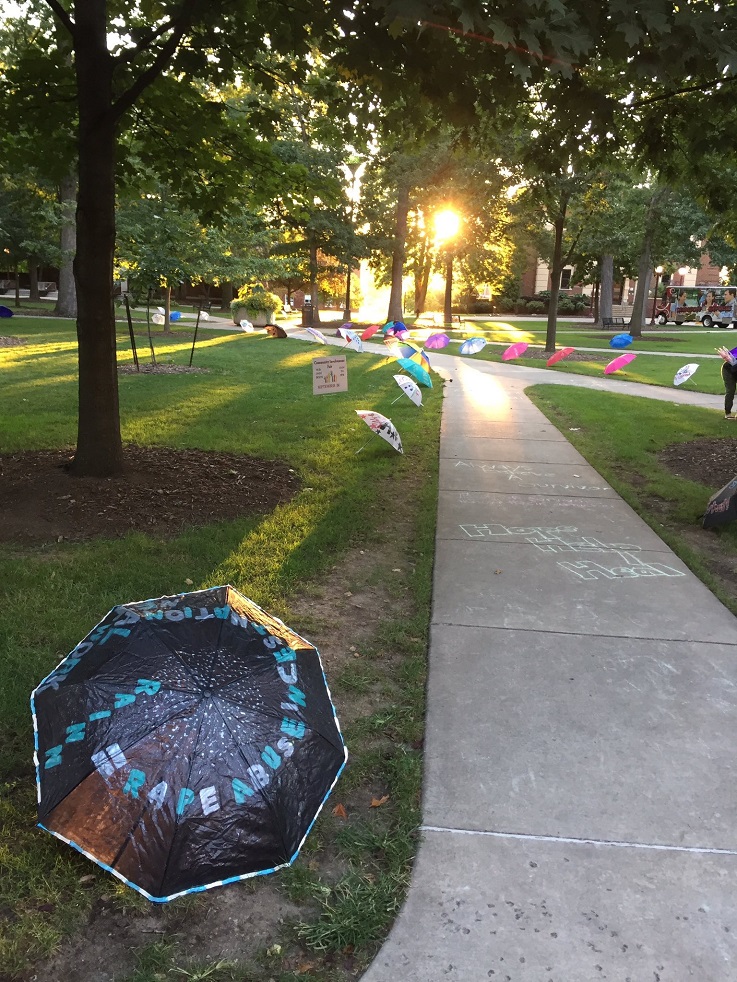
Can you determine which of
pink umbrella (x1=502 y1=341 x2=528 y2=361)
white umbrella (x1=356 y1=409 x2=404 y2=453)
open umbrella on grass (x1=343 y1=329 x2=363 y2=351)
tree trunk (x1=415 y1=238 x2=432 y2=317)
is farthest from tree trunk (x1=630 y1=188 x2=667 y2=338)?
white umbrella (x1=356 y1=409 x2=404 y2=453)

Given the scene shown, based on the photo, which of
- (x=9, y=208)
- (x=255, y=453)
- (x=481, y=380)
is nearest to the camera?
(x=255, y=453)

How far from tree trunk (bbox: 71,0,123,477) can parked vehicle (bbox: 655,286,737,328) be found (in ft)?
146

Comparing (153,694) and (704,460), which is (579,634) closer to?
(153,694)

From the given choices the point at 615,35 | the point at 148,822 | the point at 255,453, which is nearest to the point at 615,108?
the point at 615,35

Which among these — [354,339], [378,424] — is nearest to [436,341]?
[354,339]

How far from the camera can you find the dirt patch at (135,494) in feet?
18.3

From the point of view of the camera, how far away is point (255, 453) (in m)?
7.98

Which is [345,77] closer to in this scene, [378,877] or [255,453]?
[255,453]

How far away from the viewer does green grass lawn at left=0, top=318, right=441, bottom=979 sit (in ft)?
7.65

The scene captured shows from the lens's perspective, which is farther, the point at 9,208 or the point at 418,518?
the point at 9,208

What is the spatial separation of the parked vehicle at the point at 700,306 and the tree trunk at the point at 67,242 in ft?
116

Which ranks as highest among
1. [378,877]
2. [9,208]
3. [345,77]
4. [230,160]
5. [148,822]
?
[9,208]

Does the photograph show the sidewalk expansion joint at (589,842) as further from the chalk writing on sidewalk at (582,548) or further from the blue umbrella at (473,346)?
the blue umbrella at (473,346)

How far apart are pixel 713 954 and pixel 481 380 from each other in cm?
1429
